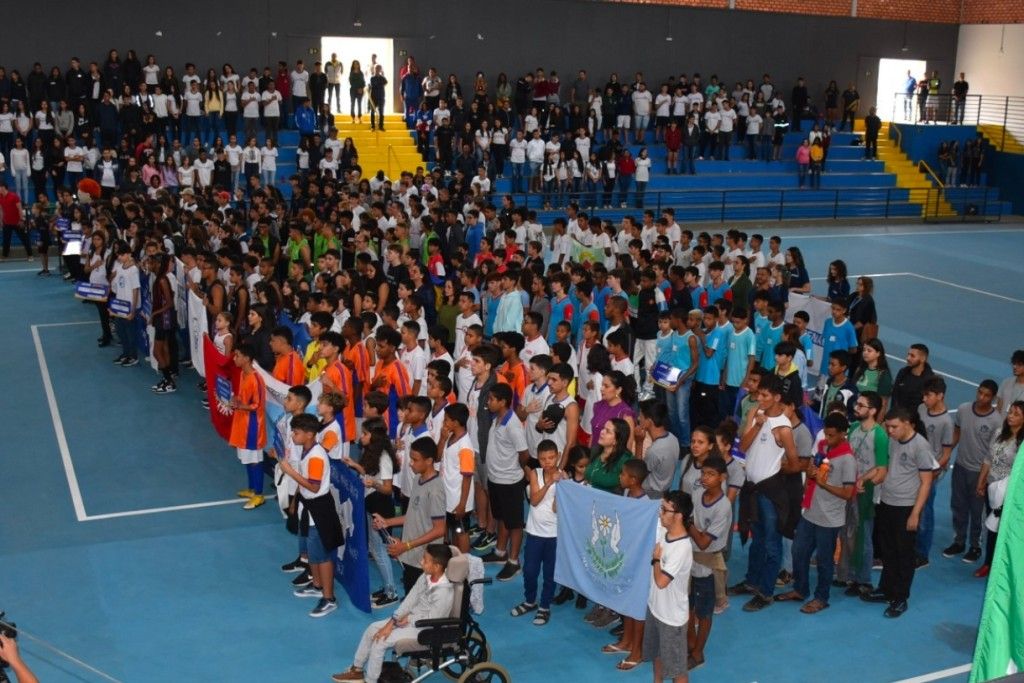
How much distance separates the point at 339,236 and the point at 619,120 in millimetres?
20831

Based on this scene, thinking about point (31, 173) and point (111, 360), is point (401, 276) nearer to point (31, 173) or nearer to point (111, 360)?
point (111, 360)

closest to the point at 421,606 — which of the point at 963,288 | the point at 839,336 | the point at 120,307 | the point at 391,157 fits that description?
the point at 839,336

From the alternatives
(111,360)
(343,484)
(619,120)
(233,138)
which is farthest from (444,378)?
(619,120)

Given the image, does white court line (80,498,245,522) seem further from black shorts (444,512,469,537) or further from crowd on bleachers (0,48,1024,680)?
black shorts (444,512,469,537)

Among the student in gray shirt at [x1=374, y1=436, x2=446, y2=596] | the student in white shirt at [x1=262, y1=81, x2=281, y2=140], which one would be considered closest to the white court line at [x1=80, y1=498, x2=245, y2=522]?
the student in gray shirt at [x1=374, y1=436, x2=446, y2=596]

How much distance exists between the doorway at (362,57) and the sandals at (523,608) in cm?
3037

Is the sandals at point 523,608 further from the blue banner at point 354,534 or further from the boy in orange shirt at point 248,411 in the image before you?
the boy in orange shirt at point 248,411

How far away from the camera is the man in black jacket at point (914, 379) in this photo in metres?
11.8

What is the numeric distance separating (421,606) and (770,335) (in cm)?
738

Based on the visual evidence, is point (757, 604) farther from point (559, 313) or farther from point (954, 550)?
point (559, 313)

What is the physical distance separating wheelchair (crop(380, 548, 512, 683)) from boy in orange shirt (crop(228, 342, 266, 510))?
13.3ft

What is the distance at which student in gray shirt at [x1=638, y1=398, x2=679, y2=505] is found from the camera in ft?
31.1

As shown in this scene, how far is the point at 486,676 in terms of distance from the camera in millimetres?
8406

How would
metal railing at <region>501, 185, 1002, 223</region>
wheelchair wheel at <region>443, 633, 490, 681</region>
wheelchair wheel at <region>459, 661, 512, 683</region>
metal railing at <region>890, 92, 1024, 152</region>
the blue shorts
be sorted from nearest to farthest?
wheelchair wheel at <region>459, 661, 512, 683</region> → wheelchair wheel at <region>443, 633, 490, 681</region> → the blue shorts → metal railing at <region>501, 185, 1002, 223</region> → metal railing at <region>890, 92, 1024, 152</region>
